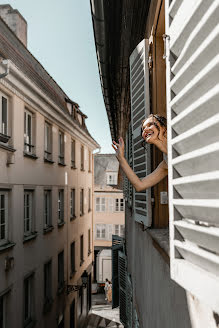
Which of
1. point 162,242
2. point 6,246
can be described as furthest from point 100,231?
point 162,242

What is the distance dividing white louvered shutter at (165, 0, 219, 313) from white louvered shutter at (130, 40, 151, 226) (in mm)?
1887

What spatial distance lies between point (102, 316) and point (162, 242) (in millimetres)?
20142

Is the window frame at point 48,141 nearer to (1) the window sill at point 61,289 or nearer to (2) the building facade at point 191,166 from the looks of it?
(1) the window sill at point 61,289

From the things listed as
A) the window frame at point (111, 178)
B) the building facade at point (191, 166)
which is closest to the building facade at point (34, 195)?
the building facade at point (191, 166)

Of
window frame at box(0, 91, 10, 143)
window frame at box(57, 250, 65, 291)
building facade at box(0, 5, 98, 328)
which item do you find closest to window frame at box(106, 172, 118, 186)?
building facade at box(0, 5, 98, 328)

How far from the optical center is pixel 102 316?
806 inches

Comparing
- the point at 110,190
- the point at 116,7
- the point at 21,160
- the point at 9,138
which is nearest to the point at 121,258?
the point at 21,160

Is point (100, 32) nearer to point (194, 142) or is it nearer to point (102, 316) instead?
point (194, 142)

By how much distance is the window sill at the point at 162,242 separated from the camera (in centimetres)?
223

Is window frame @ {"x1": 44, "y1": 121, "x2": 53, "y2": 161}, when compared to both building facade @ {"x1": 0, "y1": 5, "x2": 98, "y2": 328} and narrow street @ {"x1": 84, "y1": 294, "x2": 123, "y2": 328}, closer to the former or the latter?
building facade @ {"x1": 0, "y1": 5, "x2": 98, "y2": 328}

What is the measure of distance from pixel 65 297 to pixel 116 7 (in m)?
13.2

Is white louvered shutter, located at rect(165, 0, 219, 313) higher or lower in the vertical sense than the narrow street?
higher

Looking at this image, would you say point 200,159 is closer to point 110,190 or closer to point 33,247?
point 33,247

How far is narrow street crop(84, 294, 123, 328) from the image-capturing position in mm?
18641
